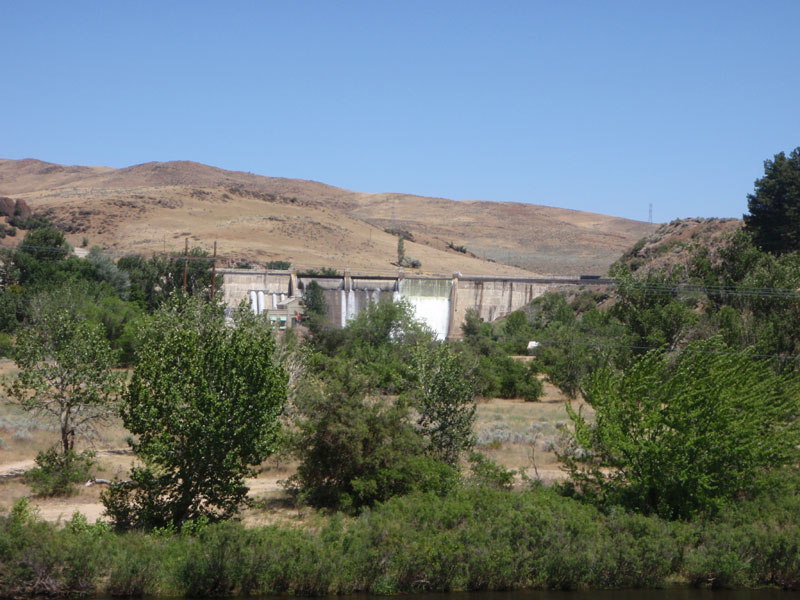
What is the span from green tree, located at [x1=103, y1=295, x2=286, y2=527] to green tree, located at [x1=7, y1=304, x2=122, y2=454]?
5.00m

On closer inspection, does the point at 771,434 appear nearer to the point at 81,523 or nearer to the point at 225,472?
the point at 225,472

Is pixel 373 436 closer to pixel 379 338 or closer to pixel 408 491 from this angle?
pixel 408 491

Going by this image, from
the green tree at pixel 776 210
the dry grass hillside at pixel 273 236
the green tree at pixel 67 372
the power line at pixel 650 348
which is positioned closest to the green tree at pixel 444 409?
the power line at pixel 650 348

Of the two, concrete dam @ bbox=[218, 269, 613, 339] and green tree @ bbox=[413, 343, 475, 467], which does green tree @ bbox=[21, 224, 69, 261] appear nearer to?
concrete dam @ bbox=[218, 269, 613, 339]

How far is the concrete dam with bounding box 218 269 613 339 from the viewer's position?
7075 centimetres

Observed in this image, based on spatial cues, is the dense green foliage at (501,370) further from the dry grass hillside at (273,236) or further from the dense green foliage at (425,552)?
the dry grass hillside at (273,236)

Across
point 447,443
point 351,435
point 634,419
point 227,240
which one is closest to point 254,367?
point 351,435

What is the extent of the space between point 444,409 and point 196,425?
8096mm

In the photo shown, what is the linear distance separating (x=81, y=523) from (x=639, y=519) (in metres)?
12.8

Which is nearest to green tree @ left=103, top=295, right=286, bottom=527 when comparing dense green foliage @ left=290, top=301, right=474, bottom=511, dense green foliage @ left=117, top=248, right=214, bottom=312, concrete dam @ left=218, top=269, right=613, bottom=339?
dense green foliage @ left=290, top=301, right=474, bottom=511

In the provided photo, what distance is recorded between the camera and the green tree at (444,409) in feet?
78.2

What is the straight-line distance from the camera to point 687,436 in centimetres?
1925

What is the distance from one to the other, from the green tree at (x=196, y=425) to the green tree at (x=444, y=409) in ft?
18.9

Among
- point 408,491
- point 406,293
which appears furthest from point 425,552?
point 406,293
